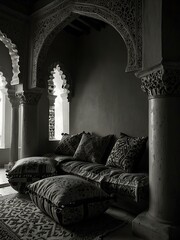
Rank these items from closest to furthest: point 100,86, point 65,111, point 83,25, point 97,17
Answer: point 97,17
point 100,86
point 83,25
point 65,111

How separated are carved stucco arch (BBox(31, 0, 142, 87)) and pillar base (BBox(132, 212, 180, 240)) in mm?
1926

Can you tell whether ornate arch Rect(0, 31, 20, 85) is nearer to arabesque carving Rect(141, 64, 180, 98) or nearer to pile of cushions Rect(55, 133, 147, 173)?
pile of cushions Rect(55, 133, 147, 173)

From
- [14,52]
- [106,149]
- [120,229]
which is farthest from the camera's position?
[14,52]

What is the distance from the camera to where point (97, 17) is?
12.5 ft

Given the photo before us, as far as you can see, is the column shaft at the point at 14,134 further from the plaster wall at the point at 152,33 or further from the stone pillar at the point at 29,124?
the plaster wall at the point at 152,33

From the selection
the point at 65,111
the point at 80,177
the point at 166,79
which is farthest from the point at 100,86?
the point at 166,79

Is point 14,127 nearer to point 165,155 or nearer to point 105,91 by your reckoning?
point 105,91

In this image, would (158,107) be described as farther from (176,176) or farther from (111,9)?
(111,9)

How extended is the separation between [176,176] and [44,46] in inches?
146

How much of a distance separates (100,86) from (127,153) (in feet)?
7.09

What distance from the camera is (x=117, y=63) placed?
5086 millimetres

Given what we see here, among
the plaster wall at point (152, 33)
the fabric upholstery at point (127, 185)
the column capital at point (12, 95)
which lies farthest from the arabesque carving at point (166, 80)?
the column capital at point (12, 95)

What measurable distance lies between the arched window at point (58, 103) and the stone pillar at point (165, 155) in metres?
3.75

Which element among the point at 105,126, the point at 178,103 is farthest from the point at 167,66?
the point at 105,126
